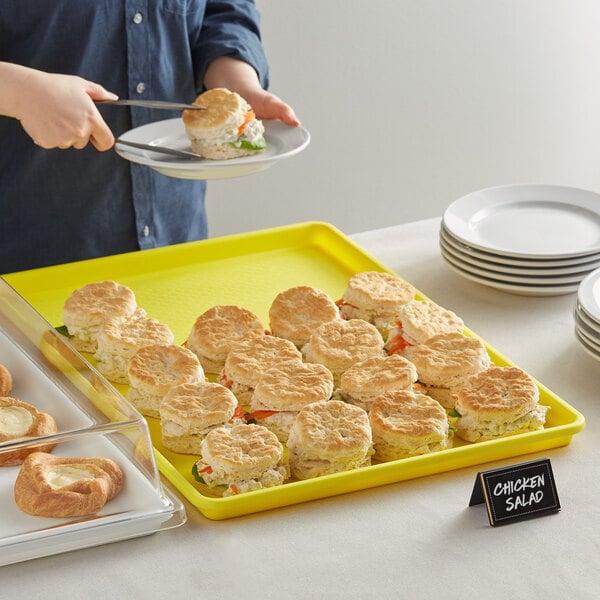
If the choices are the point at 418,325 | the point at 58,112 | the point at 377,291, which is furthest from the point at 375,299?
the point at 58,112

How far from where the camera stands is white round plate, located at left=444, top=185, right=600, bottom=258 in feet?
7.97

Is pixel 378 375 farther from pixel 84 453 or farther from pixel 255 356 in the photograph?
pixel 84 453

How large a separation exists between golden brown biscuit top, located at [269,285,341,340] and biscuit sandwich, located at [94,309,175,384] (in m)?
0.21

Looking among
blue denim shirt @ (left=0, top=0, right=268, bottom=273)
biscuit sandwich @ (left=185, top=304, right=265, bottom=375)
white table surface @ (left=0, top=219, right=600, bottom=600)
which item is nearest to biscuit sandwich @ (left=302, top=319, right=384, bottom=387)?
biscuit sandwich @ (left=185, top=304, right=265, bottom=375)

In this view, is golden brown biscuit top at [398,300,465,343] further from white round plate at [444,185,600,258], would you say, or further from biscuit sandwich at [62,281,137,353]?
biscuit sandwich at [62,281,137,353]

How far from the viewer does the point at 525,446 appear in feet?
5.83

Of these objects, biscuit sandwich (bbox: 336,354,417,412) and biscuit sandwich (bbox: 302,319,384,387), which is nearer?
biscuit sandwich (bbox: 336,354,417,412)

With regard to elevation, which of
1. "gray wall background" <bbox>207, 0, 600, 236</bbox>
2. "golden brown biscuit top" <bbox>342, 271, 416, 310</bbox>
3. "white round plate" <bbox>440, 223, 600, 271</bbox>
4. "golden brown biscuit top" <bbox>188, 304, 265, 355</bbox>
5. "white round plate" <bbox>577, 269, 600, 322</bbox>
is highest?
"white round plate" <bbox>577, 269, 600, 322</bbox>

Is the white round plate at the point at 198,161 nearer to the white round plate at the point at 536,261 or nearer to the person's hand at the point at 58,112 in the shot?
the person's hand at the point at 58,112

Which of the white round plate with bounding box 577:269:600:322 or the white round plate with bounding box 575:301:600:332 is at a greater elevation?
the white round plate with bounding box 577:269:600:322

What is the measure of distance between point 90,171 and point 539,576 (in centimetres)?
164

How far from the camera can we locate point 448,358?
6.39ft

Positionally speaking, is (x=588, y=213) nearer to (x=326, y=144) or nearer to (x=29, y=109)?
(x=29, y=109)

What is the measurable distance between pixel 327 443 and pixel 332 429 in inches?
1.5
